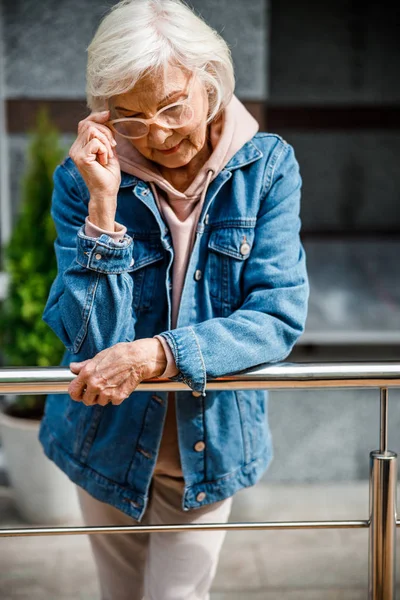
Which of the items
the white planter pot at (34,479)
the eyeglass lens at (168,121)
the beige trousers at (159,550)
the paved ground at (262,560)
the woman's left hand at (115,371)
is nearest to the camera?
the woman's left hand at (115,371)

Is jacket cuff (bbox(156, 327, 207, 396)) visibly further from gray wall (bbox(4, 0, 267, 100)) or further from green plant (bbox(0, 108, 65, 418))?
gray wall (bbox(4, 0, 267, 100))

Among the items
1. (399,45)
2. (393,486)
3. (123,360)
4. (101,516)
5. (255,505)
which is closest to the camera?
(123,360)

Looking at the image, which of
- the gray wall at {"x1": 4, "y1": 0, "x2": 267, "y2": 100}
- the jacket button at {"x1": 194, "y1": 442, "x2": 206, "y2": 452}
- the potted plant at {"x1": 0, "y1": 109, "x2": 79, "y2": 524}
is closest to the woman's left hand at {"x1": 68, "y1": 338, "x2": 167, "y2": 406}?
the jacket button at {"x1": 194, "y1": 442, "x2": 206, "y2": 452}

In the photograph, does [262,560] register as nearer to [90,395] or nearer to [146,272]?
[146,272]

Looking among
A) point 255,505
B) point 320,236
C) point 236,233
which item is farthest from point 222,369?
point 320,236

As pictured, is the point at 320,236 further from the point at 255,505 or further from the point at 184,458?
the point at 184,458

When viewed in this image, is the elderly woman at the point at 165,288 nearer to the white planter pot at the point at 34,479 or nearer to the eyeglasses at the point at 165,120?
the eyeglasses at the point at 165,120

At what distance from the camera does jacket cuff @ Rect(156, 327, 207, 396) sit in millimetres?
1625

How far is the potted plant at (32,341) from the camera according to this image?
12.3ft

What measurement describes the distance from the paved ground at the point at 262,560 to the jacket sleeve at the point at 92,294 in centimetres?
181

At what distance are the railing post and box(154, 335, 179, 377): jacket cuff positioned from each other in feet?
1.47

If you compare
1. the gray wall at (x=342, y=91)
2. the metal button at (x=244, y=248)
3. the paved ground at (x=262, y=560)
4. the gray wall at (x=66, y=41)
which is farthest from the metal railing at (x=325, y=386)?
the gray wall at (x=342, y=91)

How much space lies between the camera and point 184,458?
184cm

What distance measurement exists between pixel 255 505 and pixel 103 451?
7.09 feet
